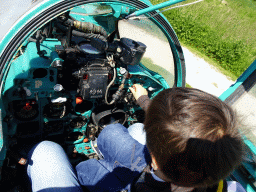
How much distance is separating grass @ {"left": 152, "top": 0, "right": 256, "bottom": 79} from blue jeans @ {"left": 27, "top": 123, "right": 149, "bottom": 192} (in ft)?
18.7

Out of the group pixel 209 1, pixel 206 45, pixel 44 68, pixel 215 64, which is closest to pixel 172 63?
pixel 44 68

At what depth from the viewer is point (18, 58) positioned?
5.53ft

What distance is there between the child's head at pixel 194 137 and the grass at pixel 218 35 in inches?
233

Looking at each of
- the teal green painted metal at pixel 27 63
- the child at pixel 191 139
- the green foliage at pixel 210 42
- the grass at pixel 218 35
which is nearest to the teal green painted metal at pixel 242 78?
the child at pixel 191 139

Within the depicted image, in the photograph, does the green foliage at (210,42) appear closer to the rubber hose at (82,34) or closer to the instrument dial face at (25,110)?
the rubber hose at (82,34)

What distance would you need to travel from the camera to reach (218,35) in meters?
6.96

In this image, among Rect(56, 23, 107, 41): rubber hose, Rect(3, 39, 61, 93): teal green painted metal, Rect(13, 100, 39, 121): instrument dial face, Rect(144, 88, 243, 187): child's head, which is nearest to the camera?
Rect(144, 88, 243, 187): child's head

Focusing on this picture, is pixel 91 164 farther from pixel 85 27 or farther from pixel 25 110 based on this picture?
pixel 85 27

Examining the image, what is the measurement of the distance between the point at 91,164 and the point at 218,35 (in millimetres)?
6934

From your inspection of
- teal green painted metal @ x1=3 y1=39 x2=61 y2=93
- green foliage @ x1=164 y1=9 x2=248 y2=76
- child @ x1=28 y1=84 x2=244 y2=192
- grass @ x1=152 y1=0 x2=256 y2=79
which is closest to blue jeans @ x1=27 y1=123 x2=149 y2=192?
child @ x1=28 y1=84 x2=244 y2=192

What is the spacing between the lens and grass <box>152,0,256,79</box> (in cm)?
641

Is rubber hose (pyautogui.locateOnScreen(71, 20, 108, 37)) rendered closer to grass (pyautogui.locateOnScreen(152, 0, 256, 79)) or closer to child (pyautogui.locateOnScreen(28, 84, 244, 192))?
child (pyautogui.locateOnScreen(28, 84, 244, 192))

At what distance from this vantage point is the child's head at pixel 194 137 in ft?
2.46

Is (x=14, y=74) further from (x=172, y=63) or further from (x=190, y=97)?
(x=172, y=63)
